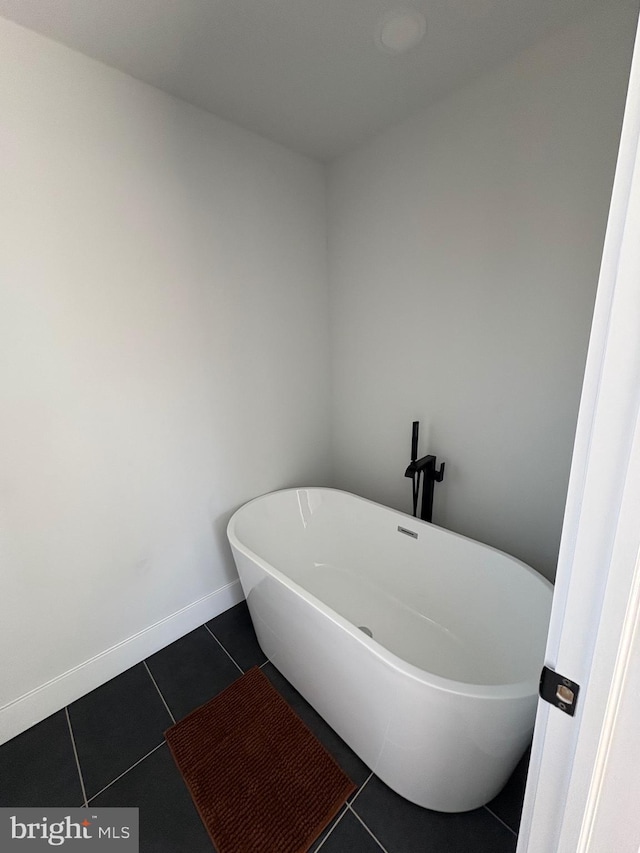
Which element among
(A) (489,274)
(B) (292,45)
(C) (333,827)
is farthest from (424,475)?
(B) (292,45)

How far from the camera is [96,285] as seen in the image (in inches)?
59.2

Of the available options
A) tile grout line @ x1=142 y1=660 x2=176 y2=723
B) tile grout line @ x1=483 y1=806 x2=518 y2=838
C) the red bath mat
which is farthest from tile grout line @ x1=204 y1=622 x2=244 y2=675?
tile grout line @ x1=483 y1=806 x2=518 y2=838

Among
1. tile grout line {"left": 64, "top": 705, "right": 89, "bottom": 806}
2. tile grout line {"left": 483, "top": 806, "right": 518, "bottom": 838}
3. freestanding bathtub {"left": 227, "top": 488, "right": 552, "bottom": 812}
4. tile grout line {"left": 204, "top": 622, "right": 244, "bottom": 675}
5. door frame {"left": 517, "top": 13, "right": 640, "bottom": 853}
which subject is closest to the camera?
door frame {"left": 517, "top": 13, "right": 640, "bottom": 853}

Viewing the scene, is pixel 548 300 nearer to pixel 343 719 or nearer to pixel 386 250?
pixel 386 250

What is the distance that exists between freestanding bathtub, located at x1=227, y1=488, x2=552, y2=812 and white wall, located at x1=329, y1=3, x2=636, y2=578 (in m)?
0.30

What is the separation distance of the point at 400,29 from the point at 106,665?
2.88m

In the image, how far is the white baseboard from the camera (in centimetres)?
152

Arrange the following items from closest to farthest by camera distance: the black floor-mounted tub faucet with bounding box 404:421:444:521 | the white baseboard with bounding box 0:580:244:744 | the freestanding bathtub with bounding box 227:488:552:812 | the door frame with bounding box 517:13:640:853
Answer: the door frame with bounding box 517:13:640:853 < the freestanding bathtub with bounding box 227:488:552:812 < the white baseboard with bounding box 0:580:244:744 < the black floor-mounted tub faucet with bounding box 404:421:444:521


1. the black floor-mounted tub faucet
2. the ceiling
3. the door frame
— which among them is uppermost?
the ceiling

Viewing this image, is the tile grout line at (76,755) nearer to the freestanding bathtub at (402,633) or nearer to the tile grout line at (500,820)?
the freestanding bathtub at (402,633)

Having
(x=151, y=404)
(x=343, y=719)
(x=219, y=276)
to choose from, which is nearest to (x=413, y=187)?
(x=219, y=276)

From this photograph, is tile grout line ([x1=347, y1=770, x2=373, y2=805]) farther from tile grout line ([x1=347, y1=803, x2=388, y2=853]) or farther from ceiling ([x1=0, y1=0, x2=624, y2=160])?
ceiling ([x1=0, y1=0, x2=624, y2=160])

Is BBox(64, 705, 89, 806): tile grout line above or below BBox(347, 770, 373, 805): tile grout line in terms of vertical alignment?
below

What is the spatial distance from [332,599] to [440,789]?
0.93m
